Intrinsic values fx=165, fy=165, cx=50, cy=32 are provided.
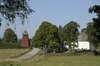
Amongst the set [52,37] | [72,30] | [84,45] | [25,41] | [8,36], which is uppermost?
[8,36]

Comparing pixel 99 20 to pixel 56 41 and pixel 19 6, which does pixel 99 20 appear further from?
pixel 56 41

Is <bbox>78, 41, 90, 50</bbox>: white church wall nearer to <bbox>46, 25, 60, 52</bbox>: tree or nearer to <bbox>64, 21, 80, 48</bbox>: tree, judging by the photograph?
<bbox>64, 21, 80, 48</bbox>: tree

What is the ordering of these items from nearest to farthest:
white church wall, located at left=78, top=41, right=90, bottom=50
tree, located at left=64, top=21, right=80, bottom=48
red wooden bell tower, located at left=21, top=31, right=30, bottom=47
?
tree, located at left=64, top=21, right=80, bottom=48 → white church wall, located at left=78, top=41, right=90, bottom=50 → red wooden bell tower, located at left=21, top=31, right=30, bottom=47

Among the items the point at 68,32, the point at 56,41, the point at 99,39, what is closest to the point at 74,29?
the point at 68,32

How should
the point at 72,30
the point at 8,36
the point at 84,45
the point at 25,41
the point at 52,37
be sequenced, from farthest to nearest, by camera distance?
the point at 8,36
the point at 25,41
the point at 84,45
the point at 52,37
the point at 72,30

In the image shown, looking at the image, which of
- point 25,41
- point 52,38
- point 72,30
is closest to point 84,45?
point 72,30

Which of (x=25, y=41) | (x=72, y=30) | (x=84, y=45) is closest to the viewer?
(x=72, y=30)

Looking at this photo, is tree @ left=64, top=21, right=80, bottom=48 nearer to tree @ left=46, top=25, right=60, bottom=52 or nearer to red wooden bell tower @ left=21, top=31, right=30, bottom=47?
tree @ left=46, top=25, right=60, bottom=52

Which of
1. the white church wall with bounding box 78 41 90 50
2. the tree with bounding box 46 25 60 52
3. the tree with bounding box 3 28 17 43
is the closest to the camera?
the tree with bounding box 46 25 60 52

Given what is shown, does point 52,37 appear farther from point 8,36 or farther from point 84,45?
point 8,36

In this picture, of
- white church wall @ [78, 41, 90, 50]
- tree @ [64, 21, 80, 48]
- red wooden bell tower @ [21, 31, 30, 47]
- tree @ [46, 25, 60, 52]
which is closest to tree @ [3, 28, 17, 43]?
red wooden bell tower @ [21, 31, 30, 47]

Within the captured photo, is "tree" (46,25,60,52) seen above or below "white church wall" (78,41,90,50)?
above

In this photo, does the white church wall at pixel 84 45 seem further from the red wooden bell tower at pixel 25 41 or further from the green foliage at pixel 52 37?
the red wooden bell tower at pixel 25 41

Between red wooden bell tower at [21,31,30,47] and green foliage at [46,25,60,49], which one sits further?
red wooden bell tower at [21,31,30,47]
